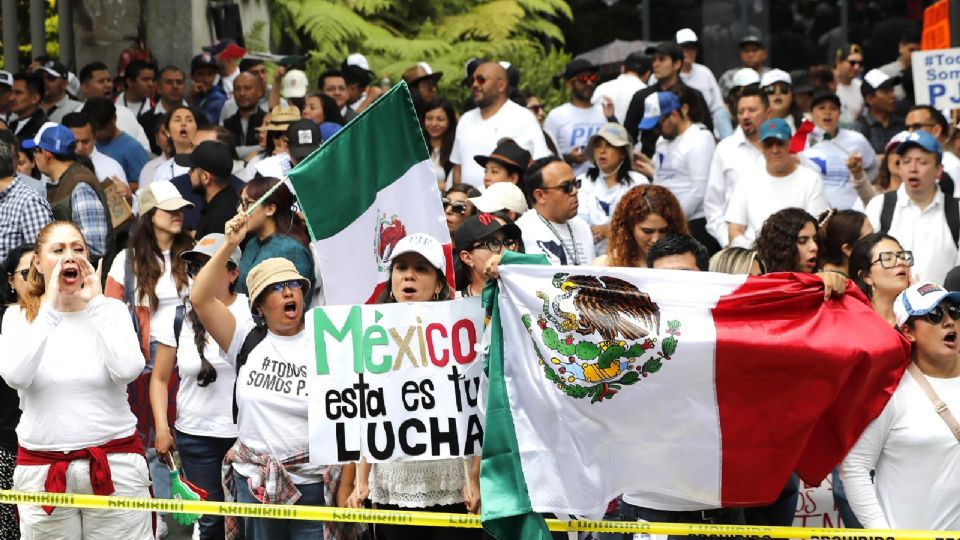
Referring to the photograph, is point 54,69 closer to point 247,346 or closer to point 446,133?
point 446,133

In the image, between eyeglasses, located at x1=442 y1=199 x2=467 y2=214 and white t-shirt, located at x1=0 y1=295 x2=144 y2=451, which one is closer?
white t-shirt, located at x1=0 y1=295 x2=144 y2=451

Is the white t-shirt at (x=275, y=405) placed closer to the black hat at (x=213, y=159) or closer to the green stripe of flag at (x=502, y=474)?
the green stripe of flag at (x=502, y=474)

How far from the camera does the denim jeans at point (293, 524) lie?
→ 7668 millimetres

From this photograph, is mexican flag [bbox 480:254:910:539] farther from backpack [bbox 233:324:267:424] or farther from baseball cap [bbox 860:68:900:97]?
baseball cap [bbox 860:68:900:97]

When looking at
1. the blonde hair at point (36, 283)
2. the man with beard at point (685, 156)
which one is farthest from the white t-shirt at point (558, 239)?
the man with beard at point (685, 156)

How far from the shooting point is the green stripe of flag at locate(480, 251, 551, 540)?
21.4 ft

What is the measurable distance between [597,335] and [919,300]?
4.27ft

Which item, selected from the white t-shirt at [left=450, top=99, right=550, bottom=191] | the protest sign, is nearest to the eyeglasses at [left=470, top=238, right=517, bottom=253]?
the protest sign

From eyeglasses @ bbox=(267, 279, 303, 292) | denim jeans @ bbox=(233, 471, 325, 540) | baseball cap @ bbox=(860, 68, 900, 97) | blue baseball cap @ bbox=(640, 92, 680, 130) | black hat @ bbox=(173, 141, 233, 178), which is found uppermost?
baseball cap @ bbox=(860, 68, 900, 97)

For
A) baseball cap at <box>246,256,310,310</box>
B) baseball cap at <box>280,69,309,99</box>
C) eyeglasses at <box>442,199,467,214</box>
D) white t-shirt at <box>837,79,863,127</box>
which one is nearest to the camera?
baseball cap at <box>246,256,310,310</box>

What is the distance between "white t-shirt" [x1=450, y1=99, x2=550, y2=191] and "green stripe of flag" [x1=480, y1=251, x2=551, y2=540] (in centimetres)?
628

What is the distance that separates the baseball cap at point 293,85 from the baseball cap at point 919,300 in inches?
367

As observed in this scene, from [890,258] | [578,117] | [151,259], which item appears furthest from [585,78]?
[890,258]

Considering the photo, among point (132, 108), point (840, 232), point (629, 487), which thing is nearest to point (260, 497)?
point (629, 487)
